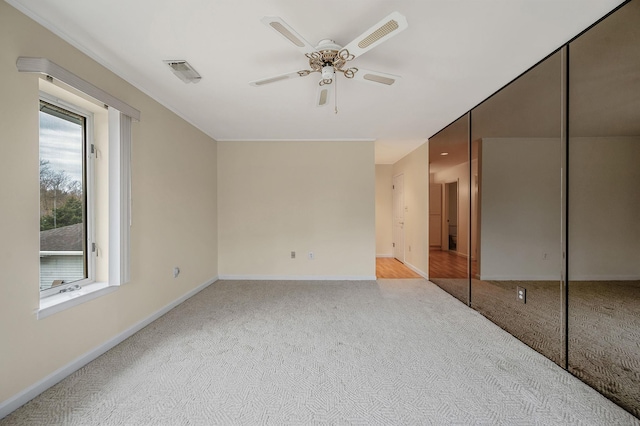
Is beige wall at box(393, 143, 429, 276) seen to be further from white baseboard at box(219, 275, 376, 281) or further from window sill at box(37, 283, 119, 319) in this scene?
window sill at box(37, 283, 119, 319)

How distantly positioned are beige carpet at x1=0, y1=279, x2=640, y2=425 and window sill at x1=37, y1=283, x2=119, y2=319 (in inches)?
20.3

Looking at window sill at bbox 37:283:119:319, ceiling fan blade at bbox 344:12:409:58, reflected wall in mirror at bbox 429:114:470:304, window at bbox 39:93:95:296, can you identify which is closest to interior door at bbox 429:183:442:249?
reflected wall in mirror at bbox 429:114:470:304

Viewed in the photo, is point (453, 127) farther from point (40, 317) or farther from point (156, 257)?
point (40, 317)

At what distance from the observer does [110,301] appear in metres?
2.21

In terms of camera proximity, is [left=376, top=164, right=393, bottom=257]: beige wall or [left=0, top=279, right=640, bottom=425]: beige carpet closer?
[left=0, top=279, right=640, bottom=425]: beige carpet

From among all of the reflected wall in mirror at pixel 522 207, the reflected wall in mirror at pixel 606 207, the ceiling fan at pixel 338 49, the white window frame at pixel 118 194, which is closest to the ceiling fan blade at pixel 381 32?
the ceiling fan at pixel 338 49

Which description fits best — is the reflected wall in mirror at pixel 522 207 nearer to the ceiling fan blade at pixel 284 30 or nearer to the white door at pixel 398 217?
the ceiling fan blade at pixel 284 30

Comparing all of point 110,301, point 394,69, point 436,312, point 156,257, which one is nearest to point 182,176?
point 156,257

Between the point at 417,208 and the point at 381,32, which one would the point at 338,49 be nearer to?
the point at 381,32

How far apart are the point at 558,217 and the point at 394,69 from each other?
186 cm

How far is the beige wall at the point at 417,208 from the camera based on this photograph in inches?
179

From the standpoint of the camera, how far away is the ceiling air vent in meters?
2.13

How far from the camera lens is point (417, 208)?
193 inches

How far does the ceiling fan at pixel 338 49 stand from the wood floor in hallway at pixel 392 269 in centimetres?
365
